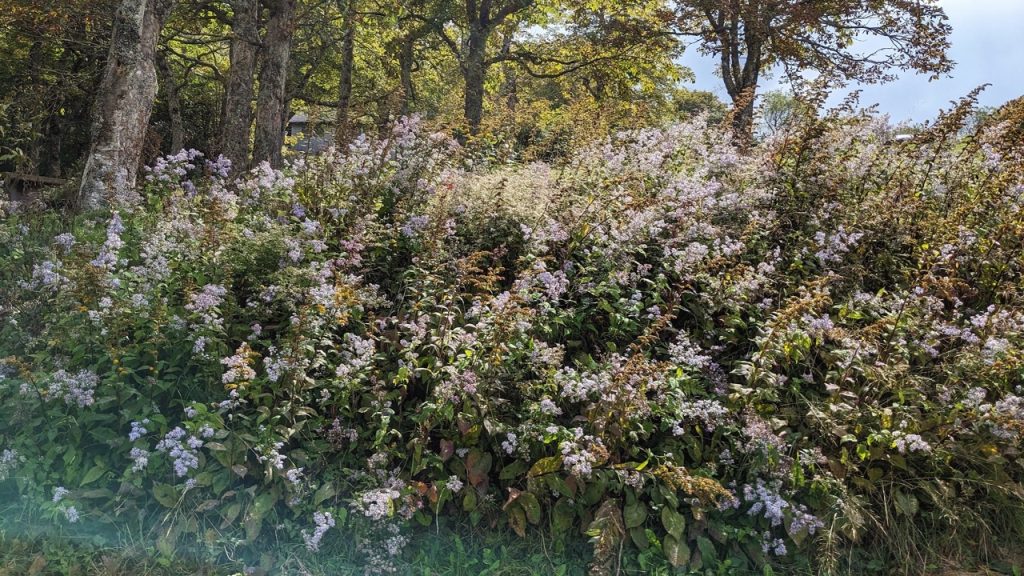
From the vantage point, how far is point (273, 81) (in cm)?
904

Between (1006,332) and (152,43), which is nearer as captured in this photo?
(1006,332)

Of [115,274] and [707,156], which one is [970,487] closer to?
[707,156]

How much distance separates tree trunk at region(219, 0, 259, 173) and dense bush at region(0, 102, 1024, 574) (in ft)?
15.7

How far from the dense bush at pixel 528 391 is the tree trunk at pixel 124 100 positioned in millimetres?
1615

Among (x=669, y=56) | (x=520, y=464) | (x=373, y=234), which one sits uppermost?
(x=669, y=56)

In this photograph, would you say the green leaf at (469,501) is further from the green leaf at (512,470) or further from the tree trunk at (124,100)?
the tree trunk at (124,100)

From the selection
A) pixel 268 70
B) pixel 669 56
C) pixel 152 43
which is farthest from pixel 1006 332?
pixel 669 56

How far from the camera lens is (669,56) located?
15070 mm

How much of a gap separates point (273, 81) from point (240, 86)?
108 centimetres

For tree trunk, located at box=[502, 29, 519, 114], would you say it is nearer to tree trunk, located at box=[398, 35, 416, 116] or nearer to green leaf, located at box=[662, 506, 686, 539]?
tree trunk, located at box=[398, 35, 416, 116]

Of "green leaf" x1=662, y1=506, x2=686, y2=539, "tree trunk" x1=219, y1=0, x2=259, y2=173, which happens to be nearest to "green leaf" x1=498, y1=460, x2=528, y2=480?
"green leaf" x1=662, y1=506, x2=686, y2=539

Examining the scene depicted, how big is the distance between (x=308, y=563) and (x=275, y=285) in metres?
1.55

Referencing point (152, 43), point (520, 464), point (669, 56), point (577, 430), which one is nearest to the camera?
point (577, 430)

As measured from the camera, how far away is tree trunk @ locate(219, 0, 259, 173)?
9.40m
